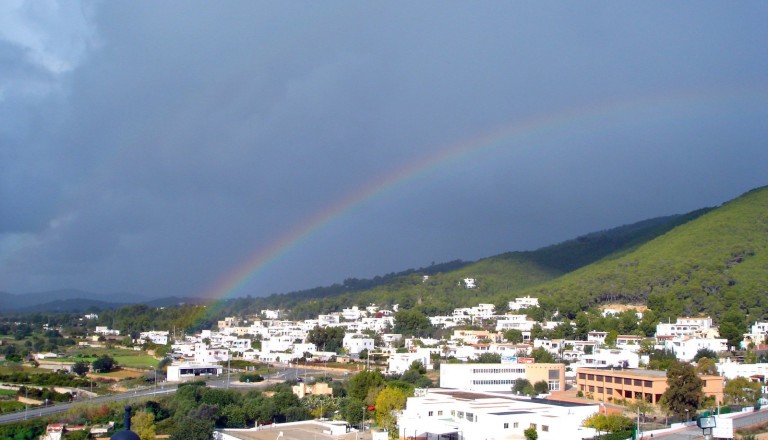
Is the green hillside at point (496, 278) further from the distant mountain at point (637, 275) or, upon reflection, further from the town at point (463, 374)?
the town at point (463, 374)

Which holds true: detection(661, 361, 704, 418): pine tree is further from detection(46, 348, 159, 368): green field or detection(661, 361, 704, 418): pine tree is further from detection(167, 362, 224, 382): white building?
detection(46, 348, 159, 368): green field

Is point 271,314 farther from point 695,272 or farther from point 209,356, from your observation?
point 695,272

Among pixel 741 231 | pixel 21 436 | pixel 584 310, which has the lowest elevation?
pixel 21 436

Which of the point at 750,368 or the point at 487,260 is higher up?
the point at 487,260

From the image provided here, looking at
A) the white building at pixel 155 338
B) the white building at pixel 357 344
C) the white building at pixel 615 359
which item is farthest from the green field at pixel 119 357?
the white building at pixel 615 359

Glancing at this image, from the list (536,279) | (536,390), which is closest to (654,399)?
(536,390)

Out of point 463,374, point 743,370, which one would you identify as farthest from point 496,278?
point 743,370

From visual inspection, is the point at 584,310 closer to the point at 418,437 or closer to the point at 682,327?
the point at 682,327
